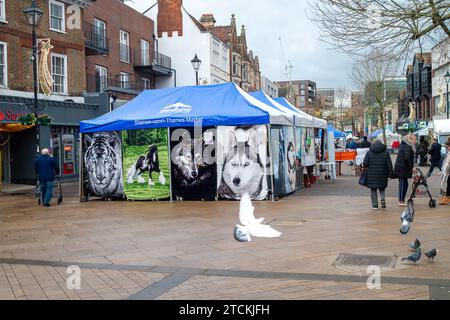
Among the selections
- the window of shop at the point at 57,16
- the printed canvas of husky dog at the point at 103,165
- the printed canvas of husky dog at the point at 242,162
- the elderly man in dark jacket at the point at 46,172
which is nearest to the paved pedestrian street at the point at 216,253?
the printed canvas of husky dog at the point at 242,162

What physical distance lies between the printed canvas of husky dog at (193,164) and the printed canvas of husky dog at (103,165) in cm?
183

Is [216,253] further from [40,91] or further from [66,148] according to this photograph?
[66,148]

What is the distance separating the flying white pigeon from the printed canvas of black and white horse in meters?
2.98

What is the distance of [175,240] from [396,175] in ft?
20.6

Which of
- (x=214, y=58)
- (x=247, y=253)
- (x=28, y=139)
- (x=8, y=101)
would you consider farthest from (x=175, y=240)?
(x=214, y=58)

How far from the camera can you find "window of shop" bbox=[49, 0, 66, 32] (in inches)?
976

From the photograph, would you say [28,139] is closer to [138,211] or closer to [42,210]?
[42,210]

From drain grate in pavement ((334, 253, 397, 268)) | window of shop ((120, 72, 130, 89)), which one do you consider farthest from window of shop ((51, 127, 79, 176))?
drain grate in pavement ((334, 253, 397, 268))

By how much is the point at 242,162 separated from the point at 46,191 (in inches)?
227

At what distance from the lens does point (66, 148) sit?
25203mm

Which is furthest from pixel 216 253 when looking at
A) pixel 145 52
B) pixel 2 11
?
pixel 145 52

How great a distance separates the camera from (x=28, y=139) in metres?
23.4

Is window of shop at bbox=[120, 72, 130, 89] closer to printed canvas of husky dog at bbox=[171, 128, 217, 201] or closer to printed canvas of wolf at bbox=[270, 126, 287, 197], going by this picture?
printed canvas of husky dog at bbox=[171, 128, 217, 201]

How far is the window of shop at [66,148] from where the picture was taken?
24.6 meters
